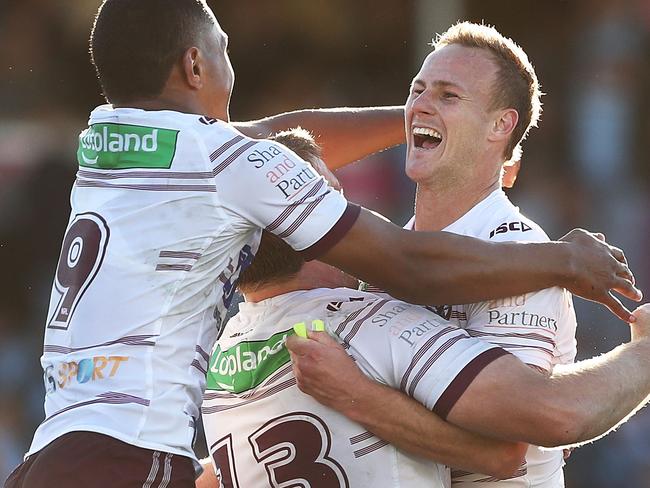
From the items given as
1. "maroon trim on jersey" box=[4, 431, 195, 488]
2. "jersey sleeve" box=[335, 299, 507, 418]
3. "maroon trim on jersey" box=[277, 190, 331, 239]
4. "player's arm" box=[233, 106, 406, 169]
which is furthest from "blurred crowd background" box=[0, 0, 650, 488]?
"maroon trim on jersey" box=[4, 431, 195, 488]

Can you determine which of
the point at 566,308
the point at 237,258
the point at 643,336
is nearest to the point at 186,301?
the point at 237,258

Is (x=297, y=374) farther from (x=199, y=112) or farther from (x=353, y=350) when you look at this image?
(x=199, y=112)

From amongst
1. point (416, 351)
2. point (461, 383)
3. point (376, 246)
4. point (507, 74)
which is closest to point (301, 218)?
point (376, 246)

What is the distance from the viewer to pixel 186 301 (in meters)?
3.33

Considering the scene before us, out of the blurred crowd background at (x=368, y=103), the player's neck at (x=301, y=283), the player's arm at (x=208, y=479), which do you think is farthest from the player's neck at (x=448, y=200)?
the blurred crowd background at (x=368, y=103)

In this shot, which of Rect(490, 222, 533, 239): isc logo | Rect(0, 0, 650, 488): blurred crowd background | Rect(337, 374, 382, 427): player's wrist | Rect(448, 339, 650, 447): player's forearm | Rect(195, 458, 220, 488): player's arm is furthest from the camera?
Rect(0, 0, 650, 488): blurred crowd background

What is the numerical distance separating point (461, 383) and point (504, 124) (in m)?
1.10

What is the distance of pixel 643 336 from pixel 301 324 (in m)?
1.07

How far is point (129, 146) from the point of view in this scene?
3.43m

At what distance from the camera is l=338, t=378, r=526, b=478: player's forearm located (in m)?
3.37

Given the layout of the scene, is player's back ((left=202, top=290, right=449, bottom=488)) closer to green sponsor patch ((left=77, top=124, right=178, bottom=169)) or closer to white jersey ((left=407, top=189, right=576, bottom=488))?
white jersey ((left=407, top=189, right=576, bottom=488))

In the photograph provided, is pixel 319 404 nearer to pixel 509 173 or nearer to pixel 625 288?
pixel 625 288

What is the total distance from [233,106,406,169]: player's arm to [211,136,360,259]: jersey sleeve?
1222 millimetres

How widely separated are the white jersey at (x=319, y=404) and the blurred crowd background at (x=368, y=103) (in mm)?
5170
